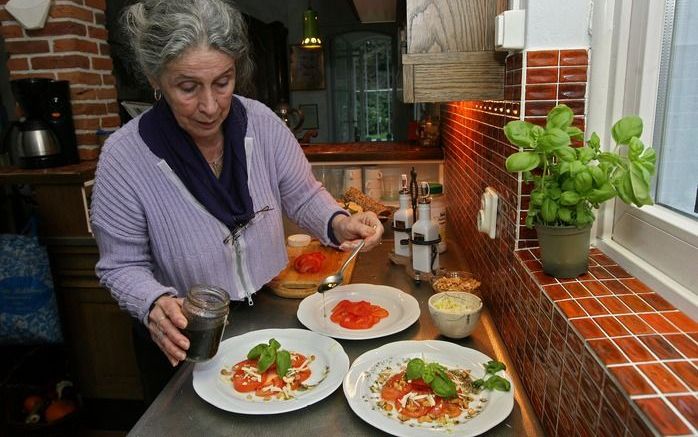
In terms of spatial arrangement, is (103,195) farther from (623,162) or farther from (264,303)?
(623,162)

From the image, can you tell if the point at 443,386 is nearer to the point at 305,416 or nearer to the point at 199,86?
the point at 305,416

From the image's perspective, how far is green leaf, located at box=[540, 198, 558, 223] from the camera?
88 centimetres

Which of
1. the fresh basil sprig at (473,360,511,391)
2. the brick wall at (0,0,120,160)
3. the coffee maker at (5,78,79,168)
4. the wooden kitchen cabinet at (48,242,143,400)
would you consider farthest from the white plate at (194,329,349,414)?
the brick wall at (0,0,120,160)

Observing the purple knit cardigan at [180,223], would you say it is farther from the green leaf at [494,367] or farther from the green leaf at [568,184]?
the green leaf at [568,184]

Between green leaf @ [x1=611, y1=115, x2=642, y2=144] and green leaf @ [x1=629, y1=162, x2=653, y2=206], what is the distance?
0.04m

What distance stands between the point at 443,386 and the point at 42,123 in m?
2.37

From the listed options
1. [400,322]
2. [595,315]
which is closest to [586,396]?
[595,315]

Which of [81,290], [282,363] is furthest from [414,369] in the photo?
[81,290]

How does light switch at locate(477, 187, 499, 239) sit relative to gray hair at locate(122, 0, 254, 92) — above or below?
below

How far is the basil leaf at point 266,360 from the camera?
1111mm

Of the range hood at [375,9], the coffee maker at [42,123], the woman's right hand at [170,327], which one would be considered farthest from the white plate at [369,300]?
the range hood at [375,9]

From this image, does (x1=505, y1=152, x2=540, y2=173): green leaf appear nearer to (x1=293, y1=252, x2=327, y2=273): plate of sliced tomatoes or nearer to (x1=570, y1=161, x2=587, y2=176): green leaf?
(x1=570, y1=161, x2=587, y2=176): green leaf

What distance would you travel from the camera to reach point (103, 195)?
4.27 feet

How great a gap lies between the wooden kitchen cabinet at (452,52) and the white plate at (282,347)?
0.63m
